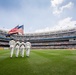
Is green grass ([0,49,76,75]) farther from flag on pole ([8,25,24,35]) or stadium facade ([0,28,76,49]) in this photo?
stadium facade ([0,28,76,49])

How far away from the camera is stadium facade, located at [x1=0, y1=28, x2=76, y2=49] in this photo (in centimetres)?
7025

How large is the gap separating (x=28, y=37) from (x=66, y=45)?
28582 millimetres

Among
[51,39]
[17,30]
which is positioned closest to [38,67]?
[17,30]

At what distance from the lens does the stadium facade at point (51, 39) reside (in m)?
70.2

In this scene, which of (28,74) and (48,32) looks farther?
(48,32)

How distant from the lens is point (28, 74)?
15.5ft

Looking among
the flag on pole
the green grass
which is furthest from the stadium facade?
the green grass

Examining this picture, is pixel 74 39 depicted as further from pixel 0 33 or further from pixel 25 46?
pixel 25 46

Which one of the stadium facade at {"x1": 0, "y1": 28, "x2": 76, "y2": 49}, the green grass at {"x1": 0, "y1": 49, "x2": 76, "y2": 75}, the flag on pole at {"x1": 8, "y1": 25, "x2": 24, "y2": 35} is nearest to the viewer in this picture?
the green grass at {"x1": 0, "y1": 49, "x2": 76, "y2": 75}

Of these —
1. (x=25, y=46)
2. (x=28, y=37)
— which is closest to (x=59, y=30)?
(x=28, y=37)

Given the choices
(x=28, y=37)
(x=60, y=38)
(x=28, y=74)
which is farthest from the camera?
(x=28, y=37)

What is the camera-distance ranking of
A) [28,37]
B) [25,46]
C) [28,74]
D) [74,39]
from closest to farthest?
1. [28,74]
2. [25,46]
3. [74,39]
4. [28,37]

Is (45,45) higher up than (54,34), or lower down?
lower down

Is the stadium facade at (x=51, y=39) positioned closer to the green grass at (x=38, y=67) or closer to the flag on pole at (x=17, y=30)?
the flag on pole at (x=17, y=30)
